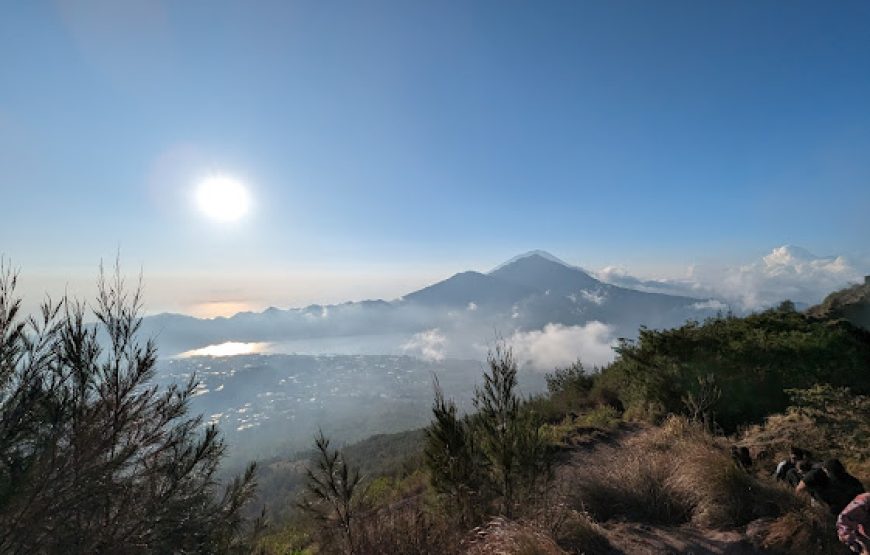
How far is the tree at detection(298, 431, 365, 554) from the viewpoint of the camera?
4.61 metres

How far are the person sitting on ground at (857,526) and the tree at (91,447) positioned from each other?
19.1 feet

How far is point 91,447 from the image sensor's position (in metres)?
3.79

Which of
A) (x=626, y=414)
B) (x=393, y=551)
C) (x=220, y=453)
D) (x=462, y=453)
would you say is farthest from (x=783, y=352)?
(x=220, y=453)

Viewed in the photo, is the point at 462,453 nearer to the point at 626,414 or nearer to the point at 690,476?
the point at 690,476

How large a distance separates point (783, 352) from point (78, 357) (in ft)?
47.0

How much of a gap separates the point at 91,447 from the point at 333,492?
2272mm

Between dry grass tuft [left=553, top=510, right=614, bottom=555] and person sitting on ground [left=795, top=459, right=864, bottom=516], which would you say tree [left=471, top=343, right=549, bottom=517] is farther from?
person sitting on ground [left=795, top=459, right=864, bottom=516]

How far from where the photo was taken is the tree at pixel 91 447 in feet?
11.5

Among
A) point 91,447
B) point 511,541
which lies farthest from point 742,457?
point 91,447

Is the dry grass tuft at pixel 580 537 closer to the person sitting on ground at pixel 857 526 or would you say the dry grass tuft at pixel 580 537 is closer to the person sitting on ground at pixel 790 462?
the person sitting on ground at pixel 857 526

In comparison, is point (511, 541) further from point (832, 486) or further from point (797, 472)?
point (797, 472)

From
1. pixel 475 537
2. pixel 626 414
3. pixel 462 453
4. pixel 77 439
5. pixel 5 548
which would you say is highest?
pixel 77 439

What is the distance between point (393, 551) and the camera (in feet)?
15.2

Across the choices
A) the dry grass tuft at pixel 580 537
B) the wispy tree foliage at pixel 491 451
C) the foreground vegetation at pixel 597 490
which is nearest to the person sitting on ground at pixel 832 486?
the foreground vegetation at pixel 597 490
